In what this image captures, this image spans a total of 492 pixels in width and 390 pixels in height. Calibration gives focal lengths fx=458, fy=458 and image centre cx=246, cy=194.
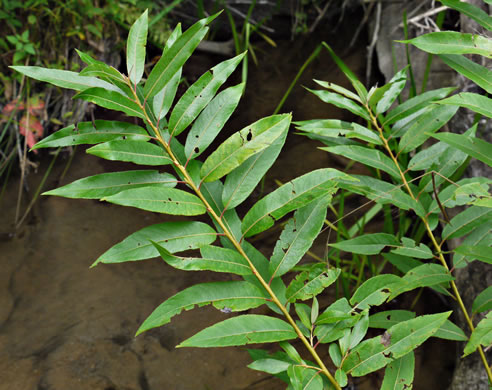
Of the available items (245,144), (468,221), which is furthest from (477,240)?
(245,144)

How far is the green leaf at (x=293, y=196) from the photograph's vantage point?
0.78 metres

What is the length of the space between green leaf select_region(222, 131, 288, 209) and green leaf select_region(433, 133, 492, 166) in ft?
1.00

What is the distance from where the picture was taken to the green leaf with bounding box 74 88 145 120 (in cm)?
75

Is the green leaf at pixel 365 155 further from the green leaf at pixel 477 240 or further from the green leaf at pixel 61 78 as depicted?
the green leaf at pixel 61 78

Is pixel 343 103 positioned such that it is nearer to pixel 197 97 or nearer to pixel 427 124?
pixel 427 124

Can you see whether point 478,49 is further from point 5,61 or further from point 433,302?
point 5,61

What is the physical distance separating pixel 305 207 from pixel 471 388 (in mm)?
785

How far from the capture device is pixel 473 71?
2.82 feet

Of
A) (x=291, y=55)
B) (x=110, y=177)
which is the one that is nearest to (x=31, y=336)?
(x=110, y=177)

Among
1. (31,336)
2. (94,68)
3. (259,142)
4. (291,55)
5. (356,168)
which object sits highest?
(94,68)

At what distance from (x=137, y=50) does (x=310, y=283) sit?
519 mm

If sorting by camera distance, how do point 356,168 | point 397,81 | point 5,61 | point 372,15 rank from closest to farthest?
point 397,81 < point 356,168 < point 5,61 < point 372,15

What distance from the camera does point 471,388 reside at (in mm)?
1205

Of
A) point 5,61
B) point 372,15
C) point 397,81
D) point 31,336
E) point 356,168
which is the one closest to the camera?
point 397,81
